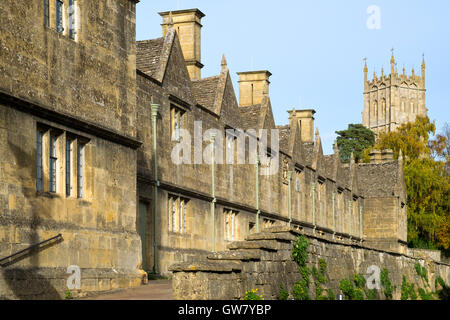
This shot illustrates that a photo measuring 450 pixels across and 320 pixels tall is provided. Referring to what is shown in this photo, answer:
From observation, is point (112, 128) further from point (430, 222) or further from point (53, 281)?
point (430, 222)

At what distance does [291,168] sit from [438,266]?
844 centimetres

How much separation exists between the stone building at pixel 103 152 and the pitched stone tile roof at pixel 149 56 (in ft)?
0.16

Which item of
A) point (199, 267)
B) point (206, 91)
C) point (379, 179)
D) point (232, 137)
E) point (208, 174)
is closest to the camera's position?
point (199, 267)

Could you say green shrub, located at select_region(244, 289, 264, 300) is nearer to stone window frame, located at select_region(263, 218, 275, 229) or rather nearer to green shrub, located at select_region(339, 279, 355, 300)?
green shrub, located at select_region(339, 279, 355, 300)

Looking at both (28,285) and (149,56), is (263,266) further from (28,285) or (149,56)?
(149,56)

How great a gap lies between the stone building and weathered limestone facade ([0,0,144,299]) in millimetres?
25

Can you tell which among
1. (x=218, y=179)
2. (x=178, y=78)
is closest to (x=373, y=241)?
(x=218, y=179)

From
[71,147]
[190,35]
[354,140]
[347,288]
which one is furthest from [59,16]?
[354,140]

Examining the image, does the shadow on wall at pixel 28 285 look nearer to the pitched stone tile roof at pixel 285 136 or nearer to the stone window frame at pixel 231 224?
the stone window frame at pixel 231 224

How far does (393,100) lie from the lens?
150 meters

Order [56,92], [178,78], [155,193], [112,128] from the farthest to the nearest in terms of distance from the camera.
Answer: [178,78] → [155,193] → [112,128] → [56,92]

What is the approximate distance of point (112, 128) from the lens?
17.0m

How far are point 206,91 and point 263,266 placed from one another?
586 inches

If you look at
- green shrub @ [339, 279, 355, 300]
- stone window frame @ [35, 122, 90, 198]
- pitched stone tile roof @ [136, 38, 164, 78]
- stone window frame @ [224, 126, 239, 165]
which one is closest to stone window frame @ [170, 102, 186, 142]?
pitched stone tile roof @ [136, 38, 164, 78]
